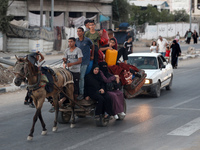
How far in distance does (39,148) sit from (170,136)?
2765 mm

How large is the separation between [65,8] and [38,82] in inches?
1630

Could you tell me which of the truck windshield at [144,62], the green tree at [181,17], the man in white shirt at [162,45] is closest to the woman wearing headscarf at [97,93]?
the truck windshield at [144,62]

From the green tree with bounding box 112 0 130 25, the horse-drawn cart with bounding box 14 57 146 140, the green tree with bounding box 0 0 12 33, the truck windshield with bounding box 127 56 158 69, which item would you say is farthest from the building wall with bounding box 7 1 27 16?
the horse-drawn cart with bounding box 14 57 146 140

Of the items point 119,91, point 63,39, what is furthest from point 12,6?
point 119,91

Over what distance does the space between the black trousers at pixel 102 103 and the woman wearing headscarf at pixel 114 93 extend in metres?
0.12

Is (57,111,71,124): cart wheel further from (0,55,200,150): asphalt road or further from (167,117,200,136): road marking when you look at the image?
(167,117,200,136): road marking

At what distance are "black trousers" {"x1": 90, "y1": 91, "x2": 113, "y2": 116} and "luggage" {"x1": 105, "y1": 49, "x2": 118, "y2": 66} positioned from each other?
1.06 metres

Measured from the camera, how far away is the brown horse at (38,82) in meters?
9.09

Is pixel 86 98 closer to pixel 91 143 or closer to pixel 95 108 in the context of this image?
pixel 95 108

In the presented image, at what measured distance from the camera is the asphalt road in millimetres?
8664

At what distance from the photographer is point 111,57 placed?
11.3 meters

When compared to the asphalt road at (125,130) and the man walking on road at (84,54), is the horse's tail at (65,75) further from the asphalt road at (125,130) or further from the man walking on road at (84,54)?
the asphalt road at (125,130)

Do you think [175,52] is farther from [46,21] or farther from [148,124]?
[46,21]

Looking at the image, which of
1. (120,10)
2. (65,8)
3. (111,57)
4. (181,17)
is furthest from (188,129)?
(181,17)
